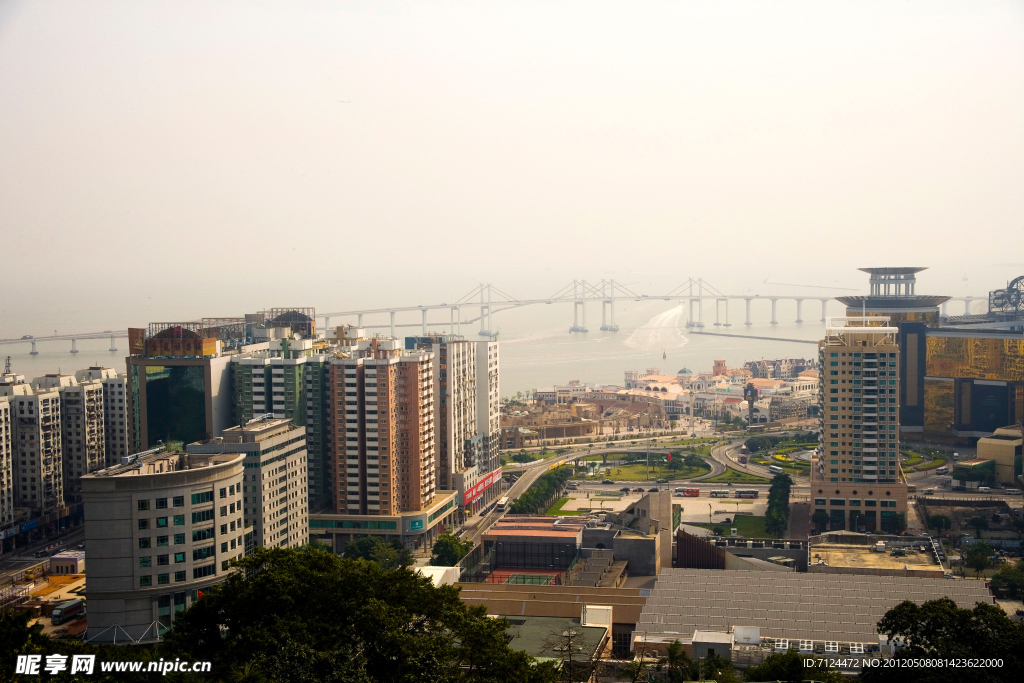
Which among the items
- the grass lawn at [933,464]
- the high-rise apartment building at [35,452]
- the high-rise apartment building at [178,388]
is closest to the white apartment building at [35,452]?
the high-rise apartment building at [35,452]

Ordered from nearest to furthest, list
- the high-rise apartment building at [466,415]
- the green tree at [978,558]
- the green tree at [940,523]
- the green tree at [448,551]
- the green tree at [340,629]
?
the green tree at [340,629], the green tree at [978,558], the green tree at [448,551], the green tree at [940,523], the high-rise apartment building at [466,415]

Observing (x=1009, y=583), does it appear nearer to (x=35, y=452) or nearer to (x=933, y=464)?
(x=933, y=464)

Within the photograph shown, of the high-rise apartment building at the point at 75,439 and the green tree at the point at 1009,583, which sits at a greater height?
the high-rise apartment building at the point at 75,439

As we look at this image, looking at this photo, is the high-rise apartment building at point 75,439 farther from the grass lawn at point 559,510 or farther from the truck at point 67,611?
the grass lawn at point 559,510

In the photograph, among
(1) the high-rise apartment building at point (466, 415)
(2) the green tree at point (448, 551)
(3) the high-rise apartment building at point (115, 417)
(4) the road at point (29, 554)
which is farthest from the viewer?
(3) the high-rise apartment building at point (115, 417)

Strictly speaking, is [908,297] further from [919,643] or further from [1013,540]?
[919,643]

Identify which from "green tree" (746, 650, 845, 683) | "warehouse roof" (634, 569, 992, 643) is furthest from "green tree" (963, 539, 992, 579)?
"green tree" (746, 650, 845, 683)

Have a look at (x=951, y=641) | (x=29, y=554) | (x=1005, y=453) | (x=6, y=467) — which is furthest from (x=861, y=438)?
(x=6, y=467)

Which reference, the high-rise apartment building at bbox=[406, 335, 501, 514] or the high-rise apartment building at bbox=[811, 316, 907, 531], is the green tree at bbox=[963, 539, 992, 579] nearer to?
the high-rise apartment building at bbox=[811, 316, 907, 531]
